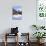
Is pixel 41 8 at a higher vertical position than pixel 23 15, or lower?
higher

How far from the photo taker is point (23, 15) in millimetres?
7297

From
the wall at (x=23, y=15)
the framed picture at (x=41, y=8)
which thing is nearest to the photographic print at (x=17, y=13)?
the wall at (x=23, y=15)

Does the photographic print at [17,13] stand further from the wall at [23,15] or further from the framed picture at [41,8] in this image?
the framed picture at [41,8]

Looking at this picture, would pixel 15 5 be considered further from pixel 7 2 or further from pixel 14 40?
pixel 14 40

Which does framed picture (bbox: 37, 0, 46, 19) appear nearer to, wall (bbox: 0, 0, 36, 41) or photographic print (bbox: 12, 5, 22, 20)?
wall (bbox: 0, 0, 36, 41)

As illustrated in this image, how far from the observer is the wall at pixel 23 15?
7.23 metres

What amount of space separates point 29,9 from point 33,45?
152cm

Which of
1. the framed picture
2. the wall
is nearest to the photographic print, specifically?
the wall

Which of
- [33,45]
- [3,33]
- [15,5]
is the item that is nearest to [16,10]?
[15,5]

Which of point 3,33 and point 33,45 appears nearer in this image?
point 33,45

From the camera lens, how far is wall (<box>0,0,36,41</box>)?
7.23 m

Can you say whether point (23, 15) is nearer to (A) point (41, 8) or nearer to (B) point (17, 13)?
(B) point (17, 13)

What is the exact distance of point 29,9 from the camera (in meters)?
7.27

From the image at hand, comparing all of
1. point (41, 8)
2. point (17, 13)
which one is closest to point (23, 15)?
point (17, 13)
